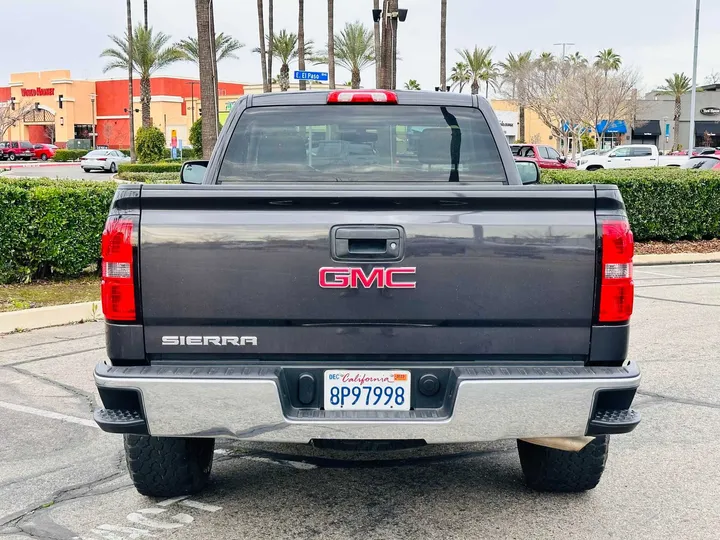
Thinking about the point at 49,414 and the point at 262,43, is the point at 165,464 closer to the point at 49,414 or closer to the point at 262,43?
the point at 49,414

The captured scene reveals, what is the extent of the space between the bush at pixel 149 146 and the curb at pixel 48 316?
44.1m

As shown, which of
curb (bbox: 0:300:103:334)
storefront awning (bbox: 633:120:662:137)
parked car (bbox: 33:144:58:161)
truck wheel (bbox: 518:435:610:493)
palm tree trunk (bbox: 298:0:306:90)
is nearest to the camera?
truck wheel (bbox: 518:435:610:493)

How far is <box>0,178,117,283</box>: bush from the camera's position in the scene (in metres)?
10.4

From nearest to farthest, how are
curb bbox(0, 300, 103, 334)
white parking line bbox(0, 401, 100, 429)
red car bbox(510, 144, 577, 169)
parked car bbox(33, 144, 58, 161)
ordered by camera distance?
white parking line bbox(0, 401, 100, 429) < curb bbox(0, 300, 103, 334) < red car bbox(510, 144, 577, 169) < parked car bbox(33, 144, 58, 161)

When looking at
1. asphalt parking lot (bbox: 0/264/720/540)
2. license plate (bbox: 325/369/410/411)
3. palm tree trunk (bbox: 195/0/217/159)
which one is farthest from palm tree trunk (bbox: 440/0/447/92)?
license plate (bbox: 325/369/410/411)

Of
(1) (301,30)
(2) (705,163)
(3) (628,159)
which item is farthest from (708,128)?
(2) (705,163)

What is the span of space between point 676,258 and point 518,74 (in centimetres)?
5364

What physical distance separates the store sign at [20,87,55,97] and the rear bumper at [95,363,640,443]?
282 ft

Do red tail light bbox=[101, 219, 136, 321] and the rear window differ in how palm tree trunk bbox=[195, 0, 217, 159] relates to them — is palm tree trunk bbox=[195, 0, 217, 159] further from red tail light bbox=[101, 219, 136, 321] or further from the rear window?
red tail light bbox=[101, 219, 136, 321]

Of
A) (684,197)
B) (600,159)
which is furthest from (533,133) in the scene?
(684,197)

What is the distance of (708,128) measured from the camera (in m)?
81.6

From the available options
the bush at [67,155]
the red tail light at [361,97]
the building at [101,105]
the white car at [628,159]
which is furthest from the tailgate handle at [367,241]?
the building at [101,105]

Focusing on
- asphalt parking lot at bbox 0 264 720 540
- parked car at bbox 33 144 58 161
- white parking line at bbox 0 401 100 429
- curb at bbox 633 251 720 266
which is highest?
parked car at bbox 33 144 58 161

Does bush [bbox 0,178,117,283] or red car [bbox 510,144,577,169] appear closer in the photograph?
bush [bbox 0,178,117,283]
